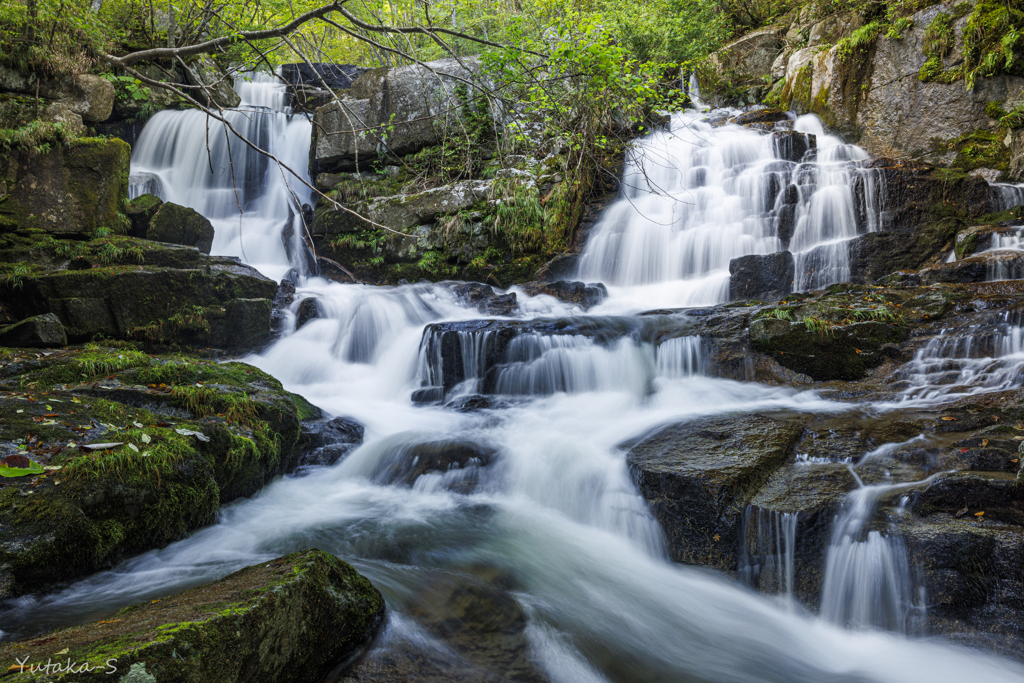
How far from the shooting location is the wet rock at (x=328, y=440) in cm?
535

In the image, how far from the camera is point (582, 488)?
4547mm

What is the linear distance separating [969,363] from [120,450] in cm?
699

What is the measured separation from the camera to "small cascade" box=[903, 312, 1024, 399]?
4.57 metres

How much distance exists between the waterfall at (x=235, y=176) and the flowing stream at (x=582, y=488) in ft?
0.91

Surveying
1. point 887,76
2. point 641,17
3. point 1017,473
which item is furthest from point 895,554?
point 641,17

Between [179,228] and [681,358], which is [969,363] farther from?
[179,228]

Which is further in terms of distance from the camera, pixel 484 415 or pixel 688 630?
pixel 484 415

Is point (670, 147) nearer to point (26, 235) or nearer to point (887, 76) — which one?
point (887, 76)

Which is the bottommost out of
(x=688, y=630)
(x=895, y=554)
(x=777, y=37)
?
(x=688, y=630)

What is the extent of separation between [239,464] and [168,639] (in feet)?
9.16

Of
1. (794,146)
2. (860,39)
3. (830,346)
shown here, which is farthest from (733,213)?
(830,346)

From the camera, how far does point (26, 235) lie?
25.3 feet

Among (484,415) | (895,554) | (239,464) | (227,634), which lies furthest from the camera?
(484,415)

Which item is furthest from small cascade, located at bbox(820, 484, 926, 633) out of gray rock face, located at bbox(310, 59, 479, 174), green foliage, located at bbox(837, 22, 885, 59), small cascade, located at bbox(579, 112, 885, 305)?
green foliage, located at bbox(837, 22, 885, 59)
